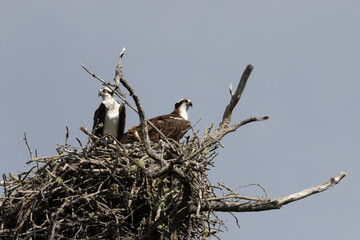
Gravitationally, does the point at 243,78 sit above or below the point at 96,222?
above

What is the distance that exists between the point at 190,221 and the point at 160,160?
1253 mm

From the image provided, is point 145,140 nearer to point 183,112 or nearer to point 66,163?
point 66,163

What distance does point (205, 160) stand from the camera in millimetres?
6785

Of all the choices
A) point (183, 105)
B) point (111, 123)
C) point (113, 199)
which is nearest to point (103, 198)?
point (113, 199)

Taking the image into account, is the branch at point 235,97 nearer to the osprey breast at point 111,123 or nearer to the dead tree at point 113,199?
the dead tree at point 113,199

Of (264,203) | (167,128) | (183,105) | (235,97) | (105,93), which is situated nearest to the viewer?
(264,203)

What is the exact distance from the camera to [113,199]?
22.4ft

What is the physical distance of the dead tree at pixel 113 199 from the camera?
6.45m

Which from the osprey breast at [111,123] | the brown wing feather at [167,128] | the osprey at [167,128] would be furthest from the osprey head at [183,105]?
the osprey breast at [111,123]

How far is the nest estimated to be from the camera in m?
6.45

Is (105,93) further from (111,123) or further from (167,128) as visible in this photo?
(167,128)

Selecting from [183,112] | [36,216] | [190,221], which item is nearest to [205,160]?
[190,221]

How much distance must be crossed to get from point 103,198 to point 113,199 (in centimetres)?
22

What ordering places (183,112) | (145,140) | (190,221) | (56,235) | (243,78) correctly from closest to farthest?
(145,140) → (56,235) → (190,221) → (243,78) → (183,112)
